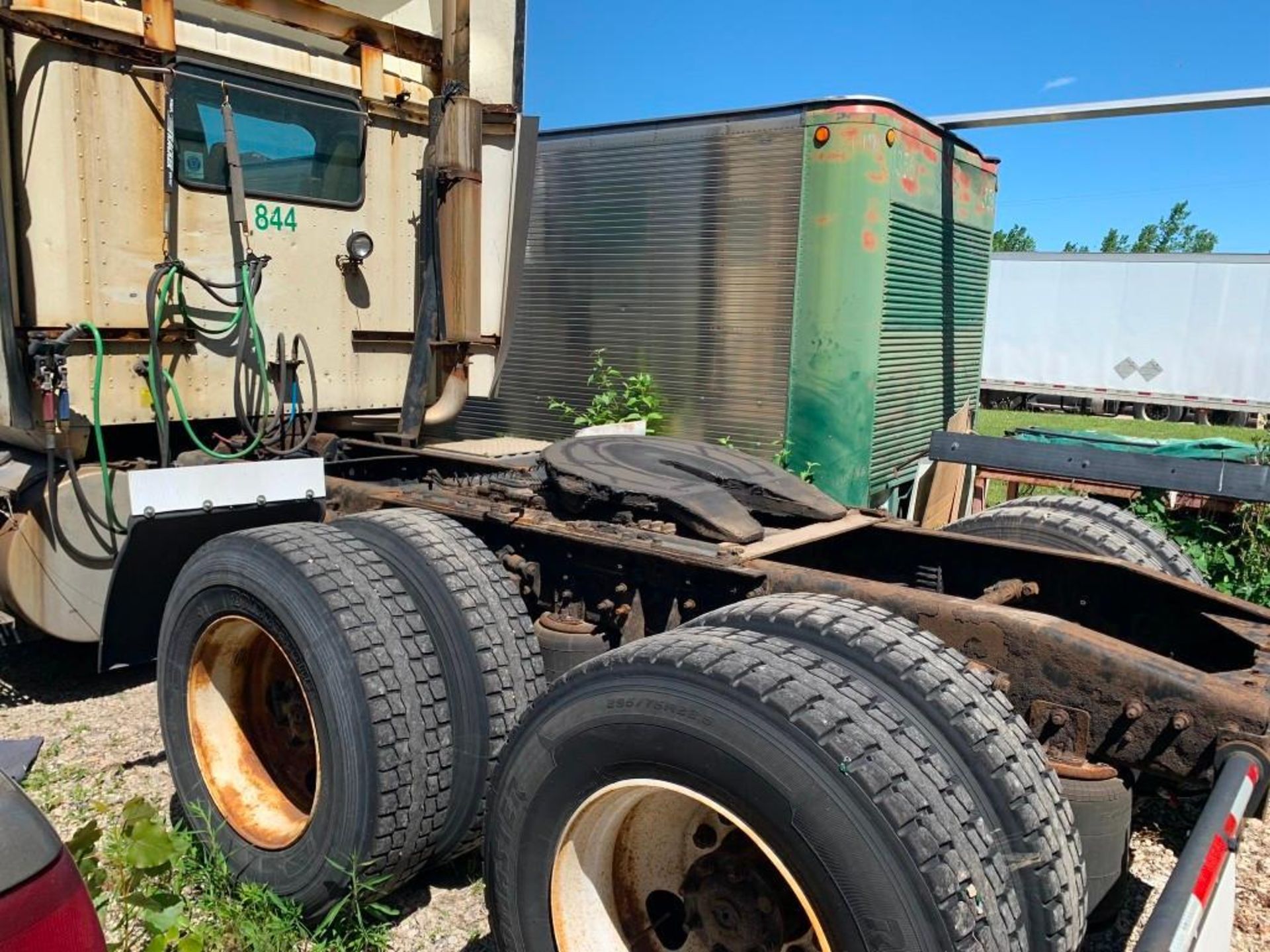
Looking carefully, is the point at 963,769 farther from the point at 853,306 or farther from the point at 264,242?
the point at 853,306

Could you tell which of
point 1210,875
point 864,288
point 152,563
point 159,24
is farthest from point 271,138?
point 1210,875

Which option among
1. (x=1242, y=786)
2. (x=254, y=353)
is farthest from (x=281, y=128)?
(x=1242, y=786)

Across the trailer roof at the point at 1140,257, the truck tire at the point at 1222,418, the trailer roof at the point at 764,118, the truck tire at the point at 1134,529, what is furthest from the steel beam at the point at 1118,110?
the truck tire at the point at 1222,418

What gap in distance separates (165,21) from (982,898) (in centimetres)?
432

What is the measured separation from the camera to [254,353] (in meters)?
4.74

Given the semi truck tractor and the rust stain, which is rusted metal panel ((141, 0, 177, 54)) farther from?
the rust stain

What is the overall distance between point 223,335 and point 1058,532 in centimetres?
366

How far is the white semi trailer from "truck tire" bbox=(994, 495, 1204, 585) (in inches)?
763

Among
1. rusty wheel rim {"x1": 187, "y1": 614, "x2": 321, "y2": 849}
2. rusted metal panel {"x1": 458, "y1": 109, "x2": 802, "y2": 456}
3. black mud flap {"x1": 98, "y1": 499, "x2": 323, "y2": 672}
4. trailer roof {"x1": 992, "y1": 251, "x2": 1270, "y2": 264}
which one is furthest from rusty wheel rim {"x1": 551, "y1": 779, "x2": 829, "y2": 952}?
trailer roof {"x1": 992, "y1": 251, "x2": 1270, "y2": 264}

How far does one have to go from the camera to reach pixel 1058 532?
3926 millimetres

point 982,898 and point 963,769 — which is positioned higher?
point 963,769

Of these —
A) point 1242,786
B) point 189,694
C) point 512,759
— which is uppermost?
point 1242,786

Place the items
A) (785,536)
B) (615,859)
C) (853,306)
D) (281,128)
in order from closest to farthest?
1. (615,859)
2. (785,536)
3. (281,128)
4. (853,306)

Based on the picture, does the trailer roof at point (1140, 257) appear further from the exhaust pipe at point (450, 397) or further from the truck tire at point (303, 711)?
the truck tire at point (303, 711)
